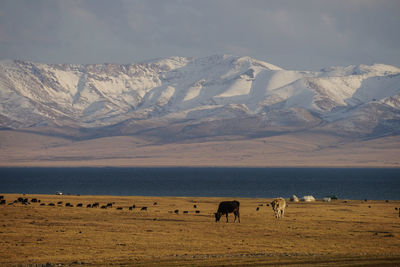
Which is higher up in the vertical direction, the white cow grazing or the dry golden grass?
the white cow grazing

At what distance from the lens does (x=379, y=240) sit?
137ft

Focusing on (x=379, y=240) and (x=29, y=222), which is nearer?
(x=379, y=240)

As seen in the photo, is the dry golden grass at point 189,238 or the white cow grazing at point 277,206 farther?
the white cow grazing at point 277,206

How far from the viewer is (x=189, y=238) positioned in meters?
42.2

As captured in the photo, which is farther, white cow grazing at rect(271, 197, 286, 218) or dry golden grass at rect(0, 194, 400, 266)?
white cow grazing at rect(271, 197, 286, 218)

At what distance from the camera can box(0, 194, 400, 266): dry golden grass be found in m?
33.9

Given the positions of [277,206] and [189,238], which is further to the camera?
[277,206]

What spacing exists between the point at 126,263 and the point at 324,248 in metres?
11.8

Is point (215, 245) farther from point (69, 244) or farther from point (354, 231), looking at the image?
point (354, 231)

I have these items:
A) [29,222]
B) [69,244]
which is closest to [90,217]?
[29,222]

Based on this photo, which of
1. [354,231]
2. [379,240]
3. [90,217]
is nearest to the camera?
[379,240]

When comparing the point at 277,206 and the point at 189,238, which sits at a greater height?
Answer: the point at 277,206

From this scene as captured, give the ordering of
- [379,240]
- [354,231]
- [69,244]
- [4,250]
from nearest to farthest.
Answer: [4,250] < [69,244] < [379,240] < [354,231]

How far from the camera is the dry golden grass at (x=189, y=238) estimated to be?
111 feet
